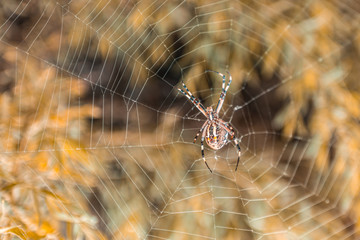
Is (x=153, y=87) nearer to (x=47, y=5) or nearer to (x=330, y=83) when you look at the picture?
(x=47, y=5)

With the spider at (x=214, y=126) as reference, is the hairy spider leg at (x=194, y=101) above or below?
above

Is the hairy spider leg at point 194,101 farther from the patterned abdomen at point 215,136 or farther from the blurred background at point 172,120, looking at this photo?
the patterned abdomen at point 215,136

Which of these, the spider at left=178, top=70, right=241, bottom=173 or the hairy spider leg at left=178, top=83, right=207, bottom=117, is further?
the hairy spider leg at left=178, top=83, right=207, bottom=117

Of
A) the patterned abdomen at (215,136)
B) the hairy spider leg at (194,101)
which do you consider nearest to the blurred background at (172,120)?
the hairy spider leg at (194,101)

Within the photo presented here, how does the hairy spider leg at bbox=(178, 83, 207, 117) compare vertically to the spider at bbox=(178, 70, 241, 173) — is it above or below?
above

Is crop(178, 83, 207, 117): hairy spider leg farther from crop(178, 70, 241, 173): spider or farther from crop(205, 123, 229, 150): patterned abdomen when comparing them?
crop(205, 123, 229, 150): patterned abdomen

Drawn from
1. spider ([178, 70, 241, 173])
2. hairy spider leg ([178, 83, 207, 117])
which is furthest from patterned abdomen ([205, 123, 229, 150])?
hairy spider leg ([178, 83, 207, 117])

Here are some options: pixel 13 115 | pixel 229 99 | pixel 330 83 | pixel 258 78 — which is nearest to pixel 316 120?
pixel 330 83

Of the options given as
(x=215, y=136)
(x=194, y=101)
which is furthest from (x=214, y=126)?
(x=194, y=101)
